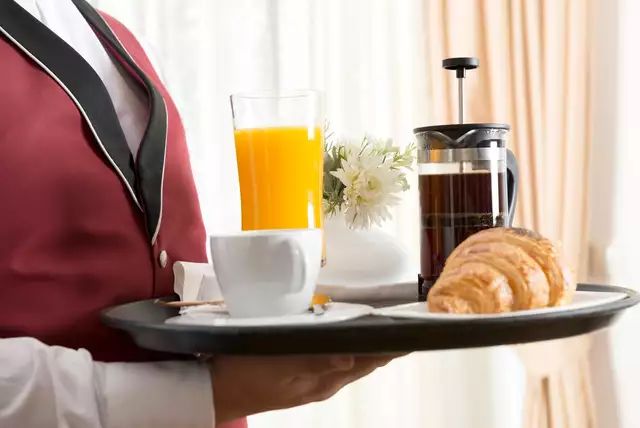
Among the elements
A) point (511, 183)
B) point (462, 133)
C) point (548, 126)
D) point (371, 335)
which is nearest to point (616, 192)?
point (548, 126)

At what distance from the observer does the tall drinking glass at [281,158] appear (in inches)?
48.4

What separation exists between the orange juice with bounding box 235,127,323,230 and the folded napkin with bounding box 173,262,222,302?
0.13 m

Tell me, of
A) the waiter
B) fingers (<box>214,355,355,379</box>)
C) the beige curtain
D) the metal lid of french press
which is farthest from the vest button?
the beige curtain

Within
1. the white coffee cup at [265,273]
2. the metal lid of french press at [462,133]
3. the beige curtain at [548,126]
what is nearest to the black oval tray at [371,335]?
the white coffee cup at [265,273]

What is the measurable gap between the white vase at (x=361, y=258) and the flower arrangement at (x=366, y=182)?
0.01 m

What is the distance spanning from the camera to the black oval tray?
0.80 metres

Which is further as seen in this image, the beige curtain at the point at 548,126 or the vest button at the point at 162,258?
the beige curtain at the point at 548,126

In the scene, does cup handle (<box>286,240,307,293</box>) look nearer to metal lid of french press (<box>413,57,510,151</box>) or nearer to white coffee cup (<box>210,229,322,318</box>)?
white coffee cup (<box>210,229,322,318</box>)

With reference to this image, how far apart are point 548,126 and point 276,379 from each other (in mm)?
1849

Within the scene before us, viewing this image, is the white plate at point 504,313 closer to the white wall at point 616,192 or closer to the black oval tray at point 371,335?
the black oval tray at point 371,335

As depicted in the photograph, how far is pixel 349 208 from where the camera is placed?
1231 millimetres

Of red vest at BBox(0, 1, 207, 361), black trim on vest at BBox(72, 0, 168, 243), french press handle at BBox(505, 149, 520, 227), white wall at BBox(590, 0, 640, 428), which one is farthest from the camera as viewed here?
white wall at BBox(590, 0, 640, 428)

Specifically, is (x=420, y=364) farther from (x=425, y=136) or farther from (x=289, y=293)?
Answer: (x=289, y=293)

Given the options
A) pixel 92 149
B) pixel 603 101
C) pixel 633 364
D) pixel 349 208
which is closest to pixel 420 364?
pixel 633 364
